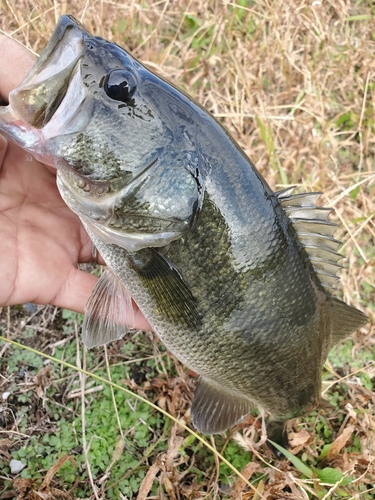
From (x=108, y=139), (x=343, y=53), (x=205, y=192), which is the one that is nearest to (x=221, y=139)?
(x=205, y=192)

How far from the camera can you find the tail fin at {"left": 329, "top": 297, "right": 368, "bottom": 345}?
2.10m

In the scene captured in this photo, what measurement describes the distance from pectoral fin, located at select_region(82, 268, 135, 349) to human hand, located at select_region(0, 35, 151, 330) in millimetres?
188

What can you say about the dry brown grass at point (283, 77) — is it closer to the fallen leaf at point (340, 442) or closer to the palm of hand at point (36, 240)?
the fallen leaf at point (340, 442)

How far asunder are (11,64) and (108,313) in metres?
1.26

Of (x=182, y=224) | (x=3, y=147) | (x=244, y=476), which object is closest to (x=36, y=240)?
(x=3, y=147)

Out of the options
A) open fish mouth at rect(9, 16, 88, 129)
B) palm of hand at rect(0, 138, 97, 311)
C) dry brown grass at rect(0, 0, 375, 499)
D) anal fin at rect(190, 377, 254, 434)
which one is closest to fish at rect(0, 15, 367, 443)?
open fish mouth at rect(9, 16, 88, 129)

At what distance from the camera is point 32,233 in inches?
88.6

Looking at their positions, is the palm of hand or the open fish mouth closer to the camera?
the open fish mouth

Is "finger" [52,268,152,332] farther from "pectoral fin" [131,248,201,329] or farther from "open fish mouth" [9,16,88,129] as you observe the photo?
"open fish mouth" [9,16,88,129]

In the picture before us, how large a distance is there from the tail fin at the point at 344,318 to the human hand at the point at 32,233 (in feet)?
3.21

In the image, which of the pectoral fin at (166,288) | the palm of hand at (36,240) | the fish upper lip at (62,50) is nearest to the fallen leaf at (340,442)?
the pectoral fin at (166,288)

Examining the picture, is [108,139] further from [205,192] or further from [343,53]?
[343,53]

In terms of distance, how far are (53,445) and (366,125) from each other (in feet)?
10.6

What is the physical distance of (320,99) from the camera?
3.27 meters
